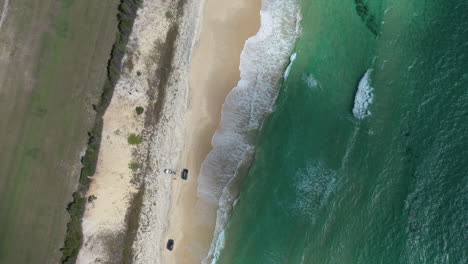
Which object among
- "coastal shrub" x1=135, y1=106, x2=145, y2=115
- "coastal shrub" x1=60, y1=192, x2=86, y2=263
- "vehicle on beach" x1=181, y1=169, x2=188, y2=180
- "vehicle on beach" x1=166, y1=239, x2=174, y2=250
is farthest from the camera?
"vehicle on beach" x1=181, y1=169, x2=188, y2=180

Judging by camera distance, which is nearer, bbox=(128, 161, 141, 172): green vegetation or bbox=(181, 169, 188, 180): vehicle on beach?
bbox=(128, 161, 141, 172): green vegetation

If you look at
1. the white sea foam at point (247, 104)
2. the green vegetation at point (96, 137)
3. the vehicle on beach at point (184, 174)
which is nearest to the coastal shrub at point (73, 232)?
the green vegetation at point (96, 137)

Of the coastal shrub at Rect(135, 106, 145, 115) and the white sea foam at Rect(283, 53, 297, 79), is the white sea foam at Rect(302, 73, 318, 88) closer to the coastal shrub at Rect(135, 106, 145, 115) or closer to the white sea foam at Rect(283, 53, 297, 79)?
the white sea foam at Rect(283, 53, 297, 79)

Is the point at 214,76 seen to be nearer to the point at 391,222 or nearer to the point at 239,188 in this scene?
the point at 239,188

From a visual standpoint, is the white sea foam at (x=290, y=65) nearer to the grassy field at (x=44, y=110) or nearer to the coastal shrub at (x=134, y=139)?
the coastal shrub at (x=134, y=139)

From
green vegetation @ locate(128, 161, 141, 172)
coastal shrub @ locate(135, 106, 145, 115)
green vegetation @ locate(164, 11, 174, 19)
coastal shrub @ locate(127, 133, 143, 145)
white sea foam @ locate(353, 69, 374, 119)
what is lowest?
green vegetation @ locate(128, 161, 141, 172)

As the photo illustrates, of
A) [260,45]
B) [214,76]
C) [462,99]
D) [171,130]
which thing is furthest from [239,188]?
[462,99]

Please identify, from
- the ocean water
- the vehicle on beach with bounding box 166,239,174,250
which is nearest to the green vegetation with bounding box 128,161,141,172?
the vehicle on beach with bounding box 166,239,174,250
